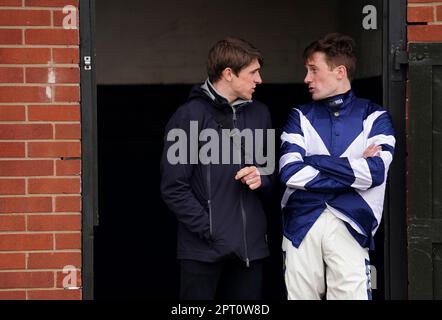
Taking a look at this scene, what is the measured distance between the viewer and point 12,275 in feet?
13.9

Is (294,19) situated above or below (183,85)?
above

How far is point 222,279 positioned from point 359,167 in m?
0.86

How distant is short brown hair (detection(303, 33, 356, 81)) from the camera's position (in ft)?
13.7

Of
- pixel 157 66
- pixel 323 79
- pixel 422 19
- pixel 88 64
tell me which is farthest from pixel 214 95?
pixel 157 66

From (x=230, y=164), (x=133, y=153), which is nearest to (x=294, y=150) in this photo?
(x=230, y=164)

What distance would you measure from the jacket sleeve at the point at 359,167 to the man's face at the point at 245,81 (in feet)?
1.44

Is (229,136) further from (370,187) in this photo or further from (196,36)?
(196,36)

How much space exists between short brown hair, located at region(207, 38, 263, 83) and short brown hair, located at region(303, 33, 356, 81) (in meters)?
0.29

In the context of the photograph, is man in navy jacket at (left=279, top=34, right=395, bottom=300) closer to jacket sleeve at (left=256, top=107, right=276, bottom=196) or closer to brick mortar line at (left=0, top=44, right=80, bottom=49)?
jacket sleeve at (left=256, top=107, right=276, bottom=196)

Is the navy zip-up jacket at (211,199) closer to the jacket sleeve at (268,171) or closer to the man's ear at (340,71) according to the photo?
the jacket sleeve at (268,171)

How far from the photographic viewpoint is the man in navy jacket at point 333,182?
13.1 feet

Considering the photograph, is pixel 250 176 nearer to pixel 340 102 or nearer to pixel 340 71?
pixel 340 102

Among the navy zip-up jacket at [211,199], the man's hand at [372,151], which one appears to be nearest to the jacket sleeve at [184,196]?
the navy zip-up jacket at [211,199]
